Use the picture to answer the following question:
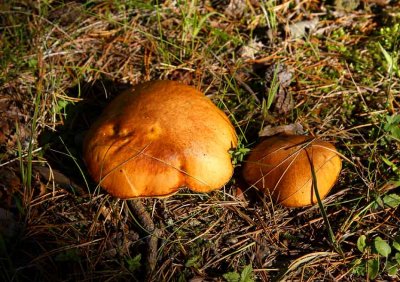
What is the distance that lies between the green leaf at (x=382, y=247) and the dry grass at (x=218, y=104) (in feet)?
0.22

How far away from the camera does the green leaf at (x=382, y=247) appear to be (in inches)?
90.4

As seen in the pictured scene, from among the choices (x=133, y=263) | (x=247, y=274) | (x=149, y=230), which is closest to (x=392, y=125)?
(x=247, y=274)

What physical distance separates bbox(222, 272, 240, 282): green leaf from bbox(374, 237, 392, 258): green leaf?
78 centimetres

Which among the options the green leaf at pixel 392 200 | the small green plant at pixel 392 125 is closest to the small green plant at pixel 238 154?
the green leaf at pixel 392 200

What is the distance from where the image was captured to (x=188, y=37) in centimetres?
336

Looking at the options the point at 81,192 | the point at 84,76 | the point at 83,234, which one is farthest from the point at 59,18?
the point at 83,234

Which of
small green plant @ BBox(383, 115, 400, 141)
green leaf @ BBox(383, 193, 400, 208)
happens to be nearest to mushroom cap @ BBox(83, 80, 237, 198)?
green leaf @ BBox(383, 193, 400, 208)

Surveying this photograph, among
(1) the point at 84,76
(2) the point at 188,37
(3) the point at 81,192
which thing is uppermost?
(2) the point at 188,37

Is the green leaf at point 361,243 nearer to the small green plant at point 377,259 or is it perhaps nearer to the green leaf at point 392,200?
the small green plant at point 377,259

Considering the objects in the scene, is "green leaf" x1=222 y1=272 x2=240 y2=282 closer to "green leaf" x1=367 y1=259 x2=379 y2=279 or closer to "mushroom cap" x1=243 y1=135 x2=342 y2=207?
"mushroom cap" x1=243 y1=135 x2=342 y2=207

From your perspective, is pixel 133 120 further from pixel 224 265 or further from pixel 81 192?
pixel 224 265

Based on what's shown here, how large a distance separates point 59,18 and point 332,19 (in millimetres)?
2263

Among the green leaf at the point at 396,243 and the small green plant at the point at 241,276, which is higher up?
the green leaf at the point at 396,243

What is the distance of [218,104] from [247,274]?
3.98ft
